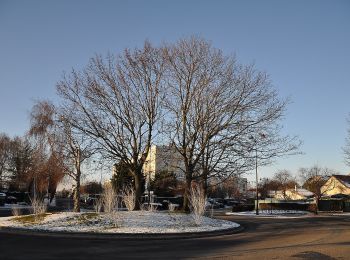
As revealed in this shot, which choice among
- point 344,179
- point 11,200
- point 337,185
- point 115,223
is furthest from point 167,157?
point 344,179

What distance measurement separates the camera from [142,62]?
1113 inches

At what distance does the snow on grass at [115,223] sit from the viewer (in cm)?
1927

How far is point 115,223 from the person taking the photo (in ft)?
66.8

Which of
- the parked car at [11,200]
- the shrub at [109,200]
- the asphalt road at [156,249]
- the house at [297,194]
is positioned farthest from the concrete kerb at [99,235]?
the house at [297,194]

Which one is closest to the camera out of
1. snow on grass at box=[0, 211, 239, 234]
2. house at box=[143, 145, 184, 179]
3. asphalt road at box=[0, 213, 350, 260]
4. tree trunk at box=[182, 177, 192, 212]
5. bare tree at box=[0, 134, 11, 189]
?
asphalt road at box=[0, 213, 350, 260]

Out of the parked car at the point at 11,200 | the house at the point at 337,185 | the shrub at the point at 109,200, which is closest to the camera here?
the shrub at the point at 109,200

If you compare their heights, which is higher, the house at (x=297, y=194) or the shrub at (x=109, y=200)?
the house at (x=297, y=194)

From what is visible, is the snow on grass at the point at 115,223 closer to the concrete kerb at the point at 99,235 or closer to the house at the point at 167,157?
the concrete kerb at the point at 99,235

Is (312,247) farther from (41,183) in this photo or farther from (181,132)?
(41,183)

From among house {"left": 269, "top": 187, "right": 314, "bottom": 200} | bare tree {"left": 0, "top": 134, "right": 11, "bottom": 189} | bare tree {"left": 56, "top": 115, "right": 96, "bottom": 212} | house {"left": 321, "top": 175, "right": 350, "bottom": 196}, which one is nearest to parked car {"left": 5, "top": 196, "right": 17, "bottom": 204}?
bare tree {"left": 0, "top": 134, "right": 11, "bottom": 189}

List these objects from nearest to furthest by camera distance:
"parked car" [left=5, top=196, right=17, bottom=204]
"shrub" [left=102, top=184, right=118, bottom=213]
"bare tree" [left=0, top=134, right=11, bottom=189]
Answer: "shrub" [left=102, top=184, right=118, bottom=213] < "parked car" [left=5, top=196, right=17, bottom=204] < "bare tree" [left=0, top=134, right=11, bottom=189]

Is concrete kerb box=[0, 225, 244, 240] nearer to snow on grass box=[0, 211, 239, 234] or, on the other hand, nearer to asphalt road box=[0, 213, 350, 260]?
snow on grass box=[0, 211, 239, 234]

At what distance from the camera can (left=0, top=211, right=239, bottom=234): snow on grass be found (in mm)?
19266

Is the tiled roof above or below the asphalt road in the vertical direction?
above
